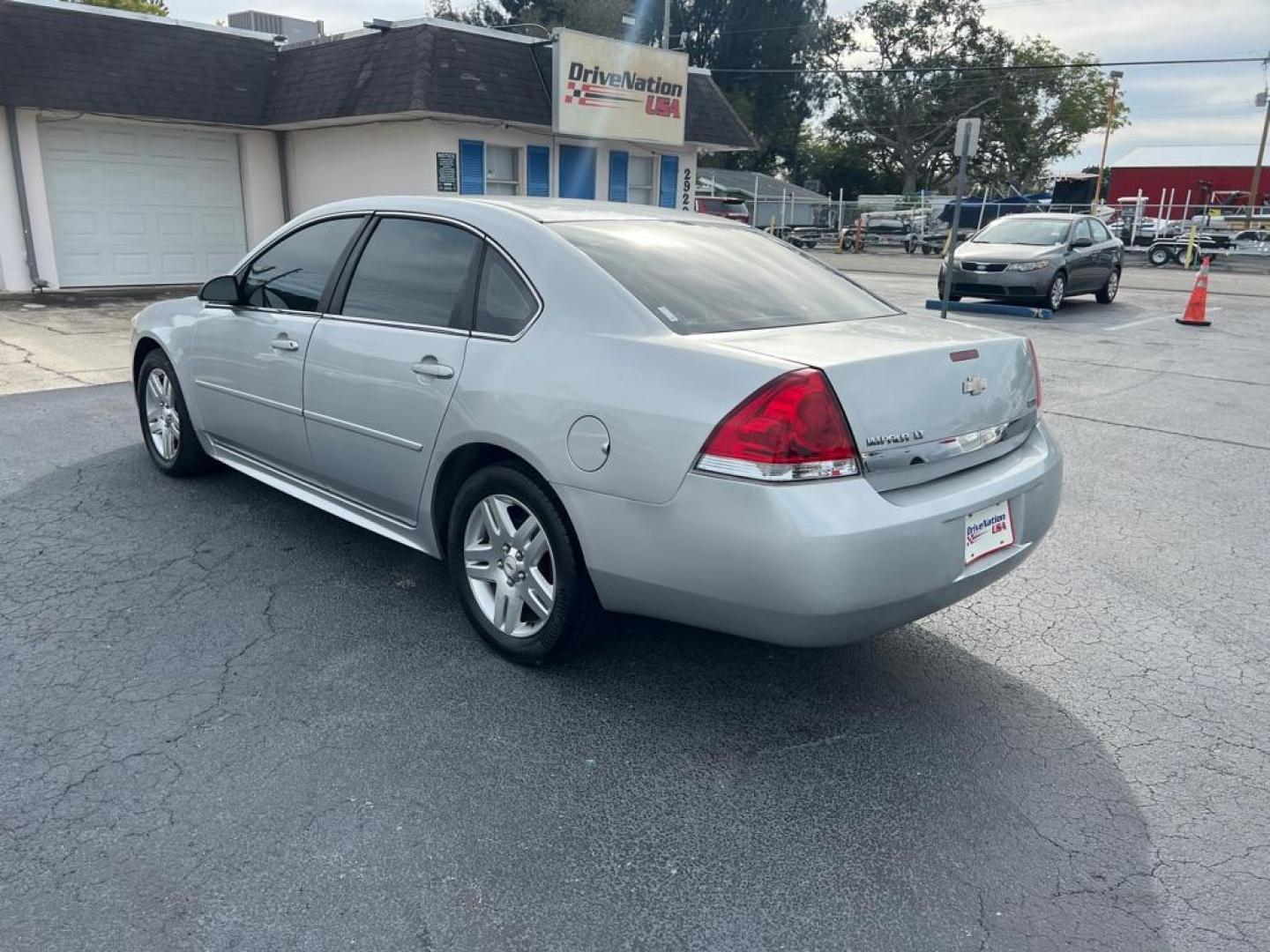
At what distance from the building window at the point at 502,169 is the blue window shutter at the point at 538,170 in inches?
8.0

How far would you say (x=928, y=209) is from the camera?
37625 mm

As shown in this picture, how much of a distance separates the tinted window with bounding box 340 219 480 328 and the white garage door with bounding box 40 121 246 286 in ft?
44.1

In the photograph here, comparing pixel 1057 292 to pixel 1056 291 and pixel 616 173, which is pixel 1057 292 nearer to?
pixel 1056 291

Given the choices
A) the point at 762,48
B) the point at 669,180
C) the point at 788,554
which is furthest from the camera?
the point at 762,48

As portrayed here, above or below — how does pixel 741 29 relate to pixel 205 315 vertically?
above

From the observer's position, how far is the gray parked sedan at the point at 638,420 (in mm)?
2783

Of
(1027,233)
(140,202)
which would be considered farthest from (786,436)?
(140,202)

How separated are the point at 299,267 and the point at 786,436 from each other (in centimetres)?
274

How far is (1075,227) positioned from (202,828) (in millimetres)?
16834

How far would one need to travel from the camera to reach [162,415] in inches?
216

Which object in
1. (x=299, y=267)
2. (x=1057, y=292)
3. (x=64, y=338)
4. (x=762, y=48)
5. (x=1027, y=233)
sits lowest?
(x=64, y=338)

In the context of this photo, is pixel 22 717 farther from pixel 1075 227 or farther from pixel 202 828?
pixel 1075 227

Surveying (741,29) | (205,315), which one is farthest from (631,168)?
(741,29)

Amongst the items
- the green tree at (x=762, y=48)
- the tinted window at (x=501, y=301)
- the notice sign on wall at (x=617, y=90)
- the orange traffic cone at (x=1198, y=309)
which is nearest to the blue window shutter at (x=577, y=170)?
the notice sign on wall at (x=617, y=90)
